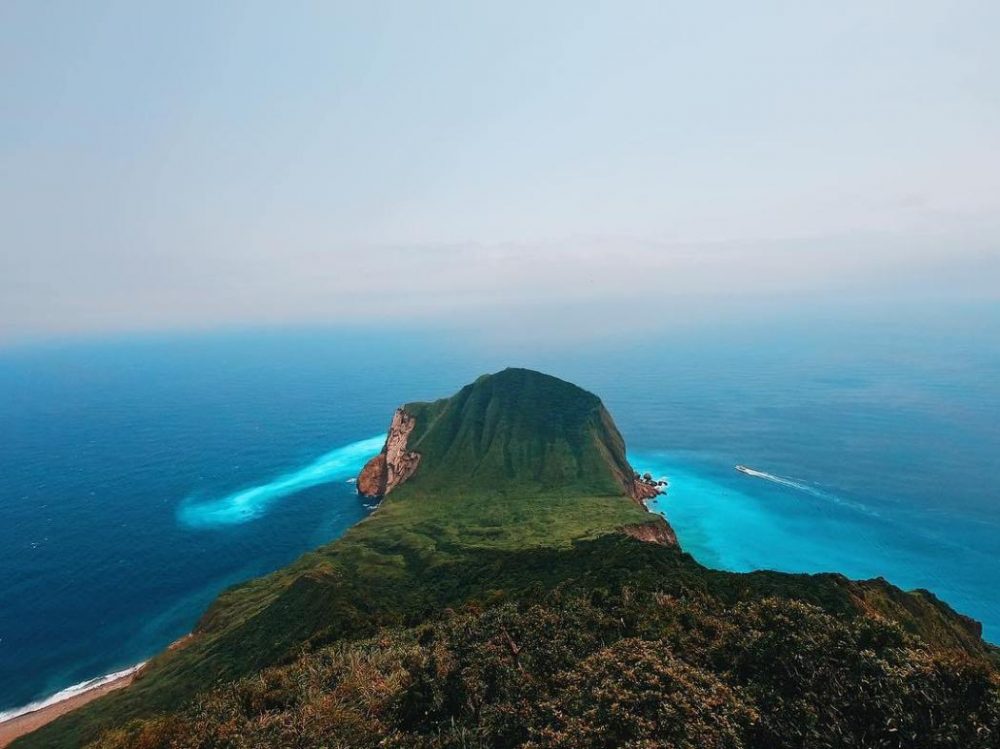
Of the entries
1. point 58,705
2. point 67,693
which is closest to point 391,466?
point 67,693

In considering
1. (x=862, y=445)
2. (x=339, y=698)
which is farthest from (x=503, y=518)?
(x=862, y=445)

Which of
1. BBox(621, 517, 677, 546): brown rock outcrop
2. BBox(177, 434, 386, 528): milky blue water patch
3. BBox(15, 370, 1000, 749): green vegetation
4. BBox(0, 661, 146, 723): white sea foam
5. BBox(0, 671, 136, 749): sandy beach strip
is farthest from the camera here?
BBox(177, 434, 386, 528): milky blue water patch

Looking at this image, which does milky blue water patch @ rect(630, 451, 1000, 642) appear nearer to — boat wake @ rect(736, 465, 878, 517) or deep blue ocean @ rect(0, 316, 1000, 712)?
boat wake @ rect(736, 465, 878, 517)

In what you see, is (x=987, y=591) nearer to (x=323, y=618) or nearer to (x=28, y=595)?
(x=323, y=618)

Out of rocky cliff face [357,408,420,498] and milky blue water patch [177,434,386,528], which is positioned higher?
rocky cliff face [357,408,420,498]

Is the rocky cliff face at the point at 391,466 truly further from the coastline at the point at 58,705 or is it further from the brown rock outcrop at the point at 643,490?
the coastline at the point at 58,705

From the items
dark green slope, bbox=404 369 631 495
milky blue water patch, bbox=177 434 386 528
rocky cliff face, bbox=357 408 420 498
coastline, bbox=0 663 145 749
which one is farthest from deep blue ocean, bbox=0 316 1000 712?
dark green slope, bbox=404 369 631 495

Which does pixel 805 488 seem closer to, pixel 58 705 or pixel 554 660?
pixel 554 660

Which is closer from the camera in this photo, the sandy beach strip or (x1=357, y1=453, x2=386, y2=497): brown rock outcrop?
the sandy beach strip
